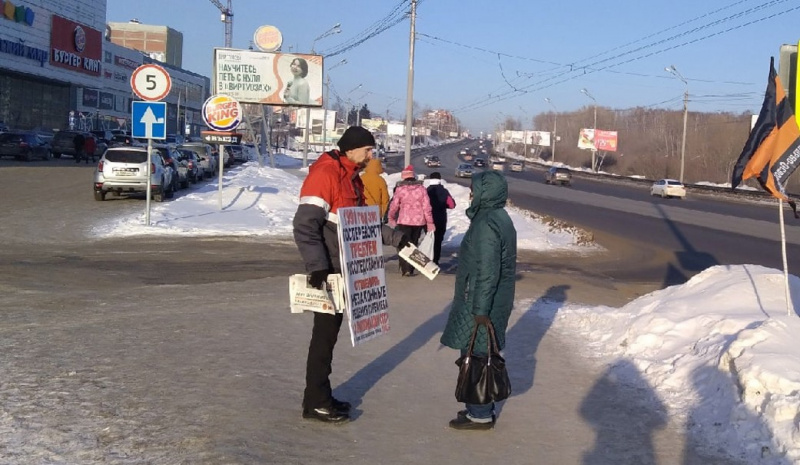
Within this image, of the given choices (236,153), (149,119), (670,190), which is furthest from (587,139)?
(149,119)

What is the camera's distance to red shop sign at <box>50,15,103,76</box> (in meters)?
70.9

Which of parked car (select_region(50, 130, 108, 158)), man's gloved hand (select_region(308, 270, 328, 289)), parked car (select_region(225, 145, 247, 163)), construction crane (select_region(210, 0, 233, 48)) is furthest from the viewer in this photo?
construction crane (select_region(210, 0, 233, 48))

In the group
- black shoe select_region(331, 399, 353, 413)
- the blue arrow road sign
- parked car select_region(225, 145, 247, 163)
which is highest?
the blue arrow road sign

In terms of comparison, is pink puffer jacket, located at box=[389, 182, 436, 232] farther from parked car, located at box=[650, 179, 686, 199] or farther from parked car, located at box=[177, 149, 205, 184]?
parked car, located at box=[650, 179, 686, 199]

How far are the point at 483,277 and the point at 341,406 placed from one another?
1.32 m

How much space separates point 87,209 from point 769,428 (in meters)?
20.1

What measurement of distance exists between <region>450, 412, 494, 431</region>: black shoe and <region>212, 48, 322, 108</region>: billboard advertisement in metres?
38.7

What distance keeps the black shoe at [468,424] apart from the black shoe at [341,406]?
2.37 feet

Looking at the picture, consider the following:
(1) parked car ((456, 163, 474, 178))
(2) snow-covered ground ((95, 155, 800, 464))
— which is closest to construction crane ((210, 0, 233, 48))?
(1) parked car ((456, 163, 474, 178))

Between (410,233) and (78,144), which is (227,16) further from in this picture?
(410,233)

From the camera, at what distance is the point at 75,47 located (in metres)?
74.1

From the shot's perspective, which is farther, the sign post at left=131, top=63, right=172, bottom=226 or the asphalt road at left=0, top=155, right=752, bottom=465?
the sign post at left=131, top=63, right=172, bottom=226

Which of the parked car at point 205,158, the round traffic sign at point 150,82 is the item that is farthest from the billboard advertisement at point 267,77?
the round traffic sign at point 150,82

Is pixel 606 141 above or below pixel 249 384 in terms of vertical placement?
above
